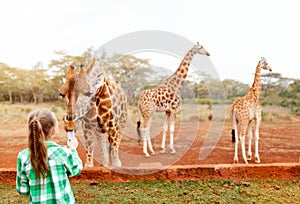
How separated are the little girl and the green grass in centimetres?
185

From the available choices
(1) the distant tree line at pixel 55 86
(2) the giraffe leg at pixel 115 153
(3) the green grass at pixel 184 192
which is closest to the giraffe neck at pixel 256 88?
(3) the green grass at pixel 184 192

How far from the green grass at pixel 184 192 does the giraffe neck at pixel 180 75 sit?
2.66m

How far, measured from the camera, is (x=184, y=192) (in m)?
4.12

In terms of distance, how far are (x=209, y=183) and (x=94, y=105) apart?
2128 millimetres

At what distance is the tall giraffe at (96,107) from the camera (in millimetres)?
3760

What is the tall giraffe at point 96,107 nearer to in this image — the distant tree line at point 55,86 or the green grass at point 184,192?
the green grass at point 184,192

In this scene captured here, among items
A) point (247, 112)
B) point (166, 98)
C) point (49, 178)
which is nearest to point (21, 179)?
point (49, 178)

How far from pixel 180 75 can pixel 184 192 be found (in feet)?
10.6

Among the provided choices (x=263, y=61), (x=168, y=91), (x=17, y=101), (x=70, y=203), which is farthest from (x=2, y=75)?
(x=70, y=203)

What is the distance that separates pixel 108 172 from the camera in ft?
15.3

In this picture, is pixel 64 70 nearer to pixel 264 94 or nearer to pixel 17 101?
pixel 17 101

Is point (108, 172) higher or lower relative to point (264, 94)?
lower

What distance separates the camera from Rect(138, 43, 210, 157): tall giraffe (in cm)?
635

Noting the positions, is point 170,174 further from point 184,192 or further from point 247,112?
point 247,112
